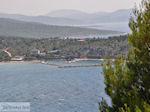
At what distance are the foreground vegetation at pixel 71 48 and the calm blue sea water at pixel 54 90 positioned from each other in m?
12.1

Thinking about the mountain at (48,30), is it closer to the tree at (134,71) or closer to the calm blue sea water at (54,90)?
the calm blue sea water at (54,90)

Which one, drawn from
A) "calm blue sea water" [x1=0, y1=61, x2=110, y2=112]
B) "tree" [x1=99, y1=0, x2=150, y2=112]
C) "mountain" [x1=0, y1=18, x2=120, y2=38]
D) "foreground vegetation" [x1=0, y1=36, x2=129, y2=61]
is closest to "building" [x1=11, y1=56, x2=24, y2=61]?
"foreground vegetation" [x1=0, y1=36, x2=129, y2=61]

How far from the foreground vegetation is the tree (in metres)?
34.8

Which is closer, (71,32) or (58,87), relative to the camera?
(58,87)

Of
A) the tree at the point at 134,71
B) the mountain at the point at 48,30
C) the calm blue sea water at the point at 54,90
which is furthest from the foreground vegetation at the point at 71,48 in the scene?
the mountain at the point at 48,30

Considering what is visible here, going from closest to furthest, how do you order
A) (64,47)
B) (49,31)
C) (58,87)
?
(58,87) < (64,47) < (49,31)

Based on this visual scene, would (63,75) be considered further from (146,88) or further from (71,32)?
(71,32)

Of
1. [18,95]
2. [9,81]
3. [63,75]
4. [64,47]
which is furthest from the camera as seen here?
[64,47]

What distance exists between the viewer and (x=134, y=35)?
5.61 m

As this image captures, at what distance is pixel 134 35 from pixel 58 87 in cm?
1934

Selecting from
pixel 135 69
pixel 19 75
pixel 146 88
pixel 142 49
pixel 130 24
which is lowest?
pixel 19 75

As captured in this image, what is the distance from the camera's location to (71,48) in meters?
50.3

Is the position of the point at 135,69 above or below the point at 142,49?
below

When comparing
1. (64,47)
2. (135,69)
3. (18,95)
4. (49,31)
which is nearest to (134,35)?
(135,69)
